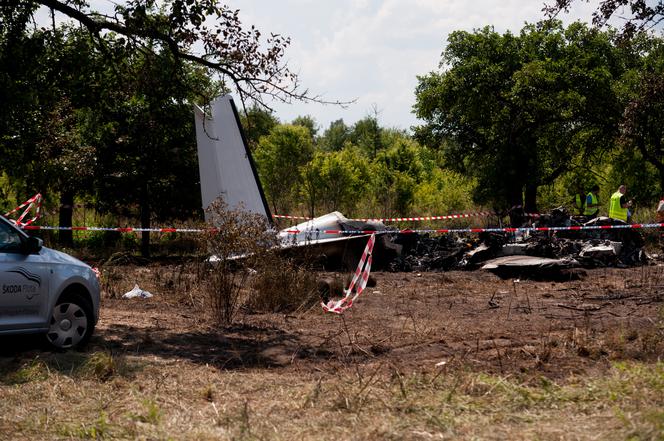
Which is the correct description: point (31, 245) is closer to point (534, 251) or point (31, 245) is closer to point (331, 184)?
point (534, 251)

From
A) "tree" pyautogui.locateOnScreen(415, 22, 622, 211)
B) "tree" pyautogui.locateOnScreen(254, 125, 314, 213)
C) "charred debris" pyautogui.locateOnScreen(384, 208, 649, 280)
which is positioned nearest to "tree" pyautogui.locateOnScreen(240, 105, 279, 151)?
"charred debris" pyautogui.locateOnScreen(384, 208, 649, 280)

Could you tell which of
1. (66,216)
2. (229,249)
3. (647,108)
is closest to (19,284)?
(229,249)

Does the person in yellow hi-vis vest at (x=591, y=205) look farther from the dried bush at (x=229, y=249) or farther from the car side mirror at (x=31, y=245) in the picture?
the car side mirror at (x=31, y=245)

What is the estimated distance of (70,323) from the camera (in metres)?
9.34

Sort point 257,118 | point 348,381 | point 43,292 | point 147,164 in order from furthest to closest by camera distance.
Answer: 1. point 147,164
2. point 257,118
3. point 43,292
4. point 348,381

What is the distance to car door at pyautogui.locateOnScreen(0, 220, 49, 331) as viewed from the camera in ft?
28.2

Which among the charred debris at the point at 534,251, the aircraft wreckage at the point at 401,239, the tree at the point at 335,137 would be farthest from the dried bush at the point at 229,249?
the tree at the point at 335,137

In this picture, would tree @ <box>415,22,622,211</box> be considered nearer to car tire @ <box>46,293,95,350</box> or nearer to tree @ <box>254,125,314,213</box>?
tree @ <box>254,125,314,213</box>

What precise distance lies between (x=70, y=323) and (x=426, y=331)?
3895 millimetres

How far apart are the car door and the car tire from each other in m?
0.23

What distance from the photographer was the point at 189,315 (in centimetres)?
1219

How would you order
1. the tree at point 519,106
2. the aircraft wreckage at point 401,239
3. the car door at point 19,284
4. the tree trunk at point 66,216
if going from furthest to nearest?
the tree at point 519,106
the tree trunk at point 66,216
the aircraft wreckage at point 401,239
the car door at point 19,284

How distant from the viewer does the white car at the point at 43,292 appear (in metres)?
8.65

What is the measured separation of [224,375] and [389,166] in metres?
47.6
